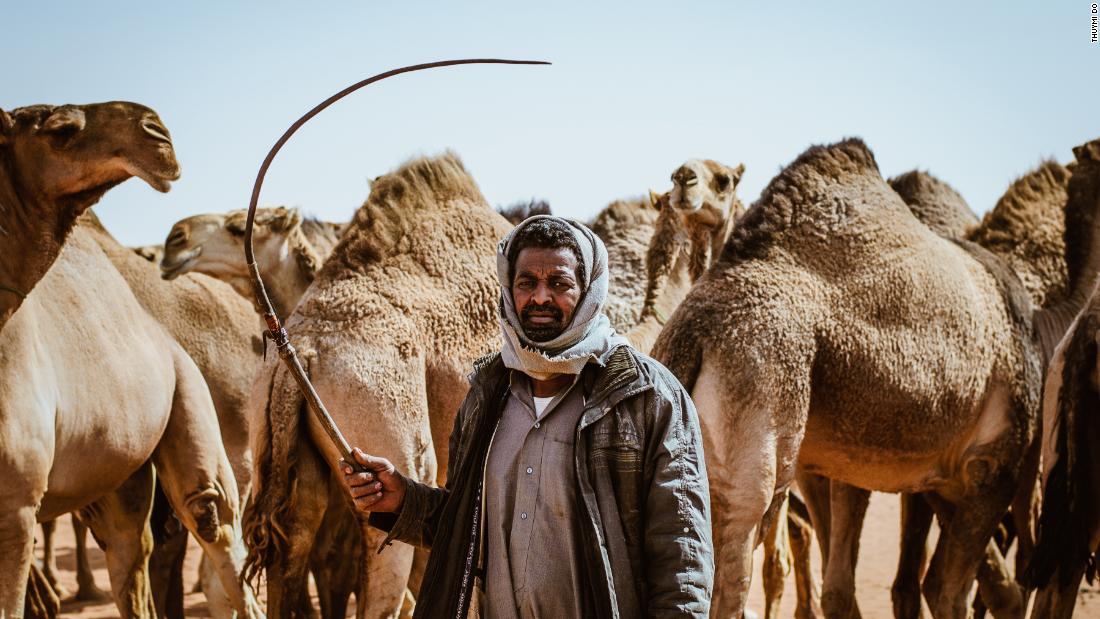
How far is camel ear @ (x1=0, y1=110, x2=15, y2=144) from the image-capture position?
4691mm

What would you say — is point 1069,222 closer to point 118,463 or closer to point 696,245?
point 696,245

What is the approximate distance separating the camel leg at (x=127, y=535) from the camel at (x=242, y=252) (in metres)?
2.52

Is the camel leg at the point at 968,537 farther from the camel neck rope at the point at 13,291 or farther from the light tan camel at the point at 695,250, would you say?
the camel neck rope at the point at 13,291

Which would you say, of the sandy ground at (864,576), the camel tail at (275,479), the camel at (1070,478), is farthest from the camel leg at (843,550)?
the camel tail at (275,479)

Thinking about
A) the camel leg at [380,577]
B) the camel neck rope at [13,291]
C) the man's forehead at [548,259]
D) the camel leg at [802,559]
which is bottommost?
the camel leg at [802,559]

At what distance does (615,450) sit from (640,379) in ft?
0.62

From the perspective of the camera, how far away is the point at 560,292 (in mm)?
3076

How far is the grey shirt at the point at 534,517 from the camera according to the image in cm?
293

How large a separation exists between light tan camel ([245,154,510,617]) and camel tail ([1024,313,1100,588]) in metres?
2.81

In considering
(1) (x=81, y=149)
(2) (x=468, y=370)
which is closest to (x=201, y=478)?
(2) (x=468, y=370)

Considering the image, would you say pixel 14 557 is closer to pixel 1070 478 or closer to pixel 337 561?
pixel 337 561

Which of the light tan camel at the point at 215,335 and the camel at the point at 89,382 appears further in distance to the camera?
the light tan camel at the point at 215,335

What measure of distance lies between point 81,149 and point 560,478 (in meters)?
2.67

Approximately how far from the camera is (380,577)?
5.76 meters
